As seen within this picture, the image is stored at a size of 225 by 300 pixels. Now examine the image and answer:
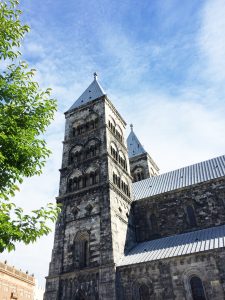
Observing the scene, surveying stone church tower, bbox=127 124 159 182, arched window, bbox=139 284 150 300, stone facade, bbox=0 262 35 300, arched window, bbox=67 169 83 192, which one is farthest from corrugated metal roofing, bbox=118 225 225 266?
stone church tower, bbox=127 124 159 182

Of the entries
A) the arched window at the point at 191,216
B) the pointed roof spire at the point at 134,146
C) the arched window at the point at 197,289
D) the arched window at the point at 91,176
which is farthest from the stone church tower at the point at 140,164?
the arched window at the point at 197,289

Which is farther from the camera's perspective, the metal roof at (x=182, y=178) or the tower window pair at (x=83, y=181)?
the metal roof at (x=182, y=178)

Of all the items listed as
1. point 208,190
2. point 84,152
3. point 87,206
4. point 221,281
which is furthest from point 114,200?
point 221,281

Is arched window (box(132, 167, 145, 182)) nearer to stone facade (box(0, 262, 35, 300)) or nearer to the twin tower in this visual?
the twin tower

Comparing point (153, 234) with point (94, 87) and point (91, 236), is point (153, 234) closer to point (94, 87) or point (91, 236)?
point (91, 236)

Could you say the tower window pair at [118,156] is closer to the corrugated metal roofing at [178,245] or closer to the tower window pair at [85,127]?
the tower window pair at [85,127]

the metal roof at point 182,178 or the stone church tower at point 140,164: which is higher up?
the stone church tower at point 140,164

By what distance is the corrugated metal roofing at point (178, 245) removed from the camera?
21.5 metres

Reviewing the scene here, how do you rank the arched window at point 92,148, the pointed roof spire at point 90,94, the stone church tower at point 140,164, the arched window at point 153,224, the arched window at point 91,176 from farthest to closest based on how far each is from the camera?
the stone church tower at point 140,164 → the pointed roof spire at point 90,94 → the arched window at point 92,148 → the arched window at point 91,176 → the arched window at point 153,224

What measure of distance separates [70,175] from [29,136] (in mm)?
21726

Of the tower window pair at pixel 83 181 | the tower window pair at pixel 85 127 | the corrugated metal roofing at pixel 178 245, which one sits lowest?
the corrugated metal roofing at pixel 178 245

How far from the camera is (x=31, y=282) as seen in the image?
4362 cm

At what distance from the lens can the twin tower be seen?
76.2 ft

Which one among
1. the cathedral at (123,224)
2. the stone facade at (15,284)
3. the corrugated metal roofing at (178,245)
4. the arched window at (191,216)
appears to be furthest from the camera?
the stone facade at (15,284)
